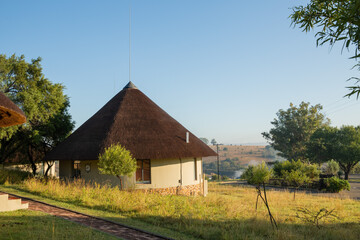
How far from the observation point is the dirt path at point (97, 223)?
33.0 feet

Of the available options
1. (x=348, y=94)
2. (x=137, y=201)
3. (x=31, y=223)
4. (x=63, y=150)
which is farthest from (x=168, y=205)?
(x=63, y=150)

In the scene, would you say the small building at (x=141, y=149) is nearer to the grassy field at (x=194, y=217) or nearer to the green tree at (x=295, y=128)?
the grassy field at (x=194, y=217)

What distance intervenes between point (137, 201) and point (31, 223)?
561 cm

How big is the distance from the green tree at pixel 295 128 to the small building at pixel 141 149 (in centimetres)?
4740

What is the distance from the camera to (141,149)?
2220 cm

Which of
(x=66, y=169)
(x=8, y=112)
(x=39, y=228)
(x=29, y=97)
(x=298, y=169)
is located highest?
(x=29, y=97)

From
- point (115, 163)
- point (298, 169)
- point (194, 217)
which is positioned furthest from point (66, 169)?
point (298, 169)

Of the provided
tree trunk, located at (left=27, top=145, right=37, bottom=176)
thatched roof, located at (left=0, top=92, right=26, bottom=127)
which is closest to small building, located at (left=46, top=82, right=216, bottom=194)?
tree trunk, located at (left=27, top=145, right=37, bottom=176)

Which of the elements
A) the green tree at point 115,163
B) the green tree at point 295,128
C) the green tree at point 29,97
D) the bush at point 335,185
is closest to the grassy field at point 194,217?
the green tree at point 115,163

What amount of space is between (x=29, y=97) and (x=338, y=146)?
167ft

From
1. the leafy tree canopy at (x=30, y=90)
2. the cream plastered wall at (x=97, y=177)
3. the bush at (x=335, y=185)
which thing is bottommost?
the bush at (x=335, y=185)

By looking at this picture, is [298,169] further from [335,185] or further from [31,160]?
[31,160]

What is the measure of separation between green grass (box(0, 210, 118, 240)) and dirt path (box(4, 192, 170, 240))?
1.85ft

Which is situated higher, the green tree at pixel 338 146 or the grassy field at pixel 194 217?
the green tree at pixel 338 146
